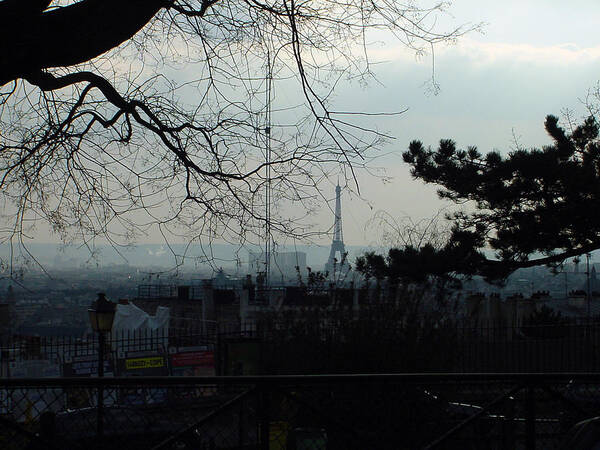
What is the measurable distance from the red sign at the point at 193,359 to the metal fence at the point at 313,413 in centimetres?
777

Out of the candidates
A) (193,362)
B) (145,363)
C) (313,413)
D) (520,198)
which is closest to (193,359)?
(193,362)

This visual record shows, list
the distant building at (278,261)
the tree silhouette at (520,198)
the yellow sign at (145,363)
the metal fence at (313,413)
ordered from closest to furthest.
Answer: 1. the metal fence at (313,413)
2. the distant building at (278,261)
3. the yellow sign at (145,363)
4. the tree silhouette at (520,198)

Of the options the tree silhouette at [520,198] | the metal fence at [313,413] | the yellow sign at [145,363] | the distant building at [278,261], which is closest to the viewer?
the metal fence at [313,413]

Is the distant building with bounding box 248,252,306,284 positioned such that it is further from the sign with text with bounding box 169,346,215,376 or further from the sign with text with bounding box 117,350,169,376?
the sign with text with bounding box 117,350,169,376

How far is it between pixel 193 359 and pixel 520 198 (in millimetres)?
7674

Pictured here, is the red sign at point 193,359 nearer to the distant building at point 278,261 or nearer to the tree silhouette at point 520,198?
the tree silhouette at point 520,198

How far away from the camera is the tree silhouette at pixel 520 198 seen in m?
15.3

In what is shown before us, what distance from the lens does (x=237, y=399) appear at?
12.3 ft

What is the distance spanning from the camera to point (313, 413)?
387cm

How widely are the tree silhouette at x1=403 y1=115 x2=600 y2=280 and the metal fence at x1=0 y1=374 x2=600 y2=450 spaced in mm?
10222

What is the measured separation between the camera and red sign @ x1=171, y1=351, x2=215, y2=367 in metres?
13.8

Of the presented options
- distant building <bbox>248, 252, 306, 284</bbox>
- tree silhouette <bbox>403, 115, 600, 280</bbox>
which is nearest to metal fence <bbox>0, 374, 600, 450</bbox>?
distant building <bbox>248, 252, 306, 284</bbox>

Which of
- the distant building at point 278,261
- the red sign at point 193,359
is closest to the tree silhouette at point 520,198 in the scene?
the red sign at point 193,359

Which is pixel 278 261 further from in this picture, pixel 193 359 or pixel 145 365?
pixel 145 365
